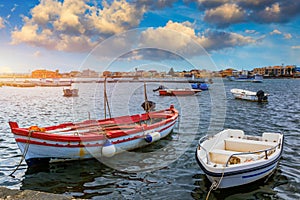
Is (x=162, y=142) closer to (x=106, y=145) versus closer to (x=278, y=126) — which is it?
(x=106, y=145)

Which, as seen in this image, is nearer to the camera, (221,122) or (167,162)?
(167,162)

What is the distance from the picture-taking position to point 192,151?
13.1m

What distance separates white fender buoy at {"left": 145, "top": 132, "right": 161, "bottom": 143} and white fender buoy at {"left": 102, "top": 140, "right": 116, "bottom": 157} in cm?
223

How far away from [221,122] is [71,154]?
13676 mm

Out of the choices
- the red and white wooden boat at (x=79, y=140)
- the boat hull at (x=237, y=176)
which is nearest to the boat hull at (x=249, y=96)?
the red and white wooden boat at (x=79, y=140)

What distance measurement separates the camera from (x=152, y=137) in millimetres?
13766

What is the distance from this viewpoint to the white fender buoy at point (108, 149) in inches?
454

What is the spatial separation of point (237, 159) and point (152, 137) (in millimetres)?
5575

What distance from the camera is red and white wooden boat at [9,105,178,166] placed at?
1047cm

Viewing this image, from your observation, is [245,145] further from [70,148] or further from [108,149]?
[70,148]

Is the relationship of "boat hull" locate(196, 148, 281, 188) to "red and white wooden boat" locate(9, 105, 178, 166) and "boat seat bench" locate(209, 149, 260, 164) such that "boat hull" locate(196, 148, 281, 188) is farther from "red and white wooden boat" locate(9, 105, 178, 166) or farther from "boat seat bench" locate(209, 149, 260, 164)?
"red and white wooden boat" locate(9, 105, 178, 166)

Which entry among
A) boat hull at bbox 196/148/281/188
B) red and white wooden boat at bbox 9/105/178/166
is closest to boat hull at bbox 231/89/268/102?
red and white wooden boat at bbox 9/105/178/166

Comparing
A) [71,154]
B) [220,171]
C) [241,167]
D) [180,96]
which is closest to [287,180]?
[241,167]

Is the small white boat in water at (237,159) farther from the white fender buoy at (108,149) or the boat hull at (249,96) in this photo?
the boat hull at (249,96)
